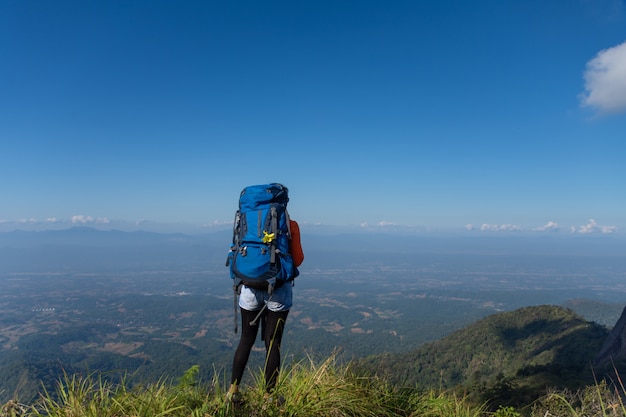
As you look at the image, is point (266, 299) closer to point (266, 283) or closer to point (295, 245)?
point (266, 283)

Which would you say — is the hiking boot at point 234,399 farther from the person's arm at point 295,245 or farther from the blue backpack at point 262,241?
the person's arm at point 295,245

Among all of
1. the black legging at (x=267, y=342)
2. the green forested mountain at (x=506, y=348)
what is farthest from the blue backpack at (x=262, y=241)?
the green forested mountain at (x=506, y=348)

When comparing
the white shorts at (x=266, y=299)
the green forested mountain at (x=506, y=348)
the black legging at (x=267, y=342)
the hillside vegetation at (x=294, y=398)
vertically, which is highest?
the white shorts at (x=266, y=299)

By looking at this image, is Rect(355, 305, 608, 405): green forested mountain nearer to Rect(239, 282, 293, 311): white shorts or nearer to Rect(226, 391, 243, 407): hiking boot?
Rect(239, 282, 293, 311): white shorts

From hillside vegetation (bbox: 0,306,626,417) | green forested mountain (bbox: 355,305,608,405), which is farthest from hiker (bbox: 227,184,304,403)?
green forested mountain (bbox: 355,305,608,405)

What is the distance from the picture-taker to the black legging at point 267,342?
316 cm

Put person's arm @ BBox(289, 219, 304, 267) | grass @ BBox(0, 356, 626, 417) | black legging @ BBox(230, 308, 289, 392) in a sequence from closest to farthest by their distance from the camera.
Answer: grass @ BBox(0, 356, 626, 417) < black legging @ BBox(230, 308, 289, 392) < person's arm @ BBox(289, 219, 304, 267)

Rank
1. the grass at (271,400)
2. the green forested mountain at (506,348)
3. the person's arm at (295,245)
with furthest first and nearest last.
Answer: the green forested mountain at (506,348)
the person's arm at (295,245)
the grass at (271,400)

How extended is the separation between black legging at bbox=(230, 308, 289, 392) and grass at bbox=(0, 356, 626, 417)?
119 millimetres

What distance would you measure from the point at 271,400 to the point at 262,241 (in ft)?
4.15

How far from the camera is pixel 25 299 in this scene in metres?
186

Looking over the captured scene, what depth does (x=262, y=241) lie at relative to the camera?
3225 millimetres

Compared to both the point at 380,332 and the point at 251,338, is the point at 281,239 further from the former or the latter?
the point at 380,332

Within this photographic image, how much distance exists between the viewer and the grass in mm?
2433
